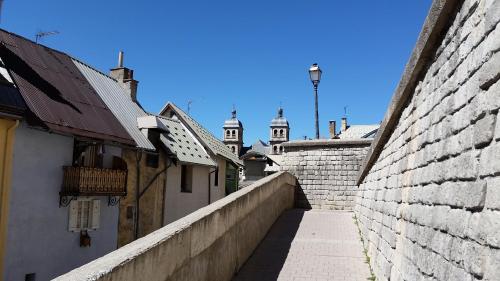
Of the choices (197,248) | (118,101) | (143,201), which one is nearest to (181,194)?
(143,201)

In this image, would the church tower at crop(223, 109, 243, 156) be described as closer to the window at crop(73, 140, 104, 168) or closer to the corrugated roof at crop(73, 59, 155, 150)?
the corrugated roof at crop(73, 59, 155, 150)

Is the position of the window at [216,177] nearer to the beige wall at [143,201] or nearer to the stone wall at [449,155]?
the beige wall at [143,201]

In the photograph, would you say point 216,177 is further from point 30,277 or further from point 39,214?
point 30,277

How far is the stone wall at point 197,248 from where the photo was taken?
140 inches

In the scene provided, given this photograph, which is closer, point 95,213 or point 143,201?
point 95,213

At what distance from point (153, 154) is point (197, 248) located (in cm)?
1581

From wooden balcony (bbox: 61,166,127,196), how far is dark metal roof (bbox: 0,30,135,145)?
4.02ft

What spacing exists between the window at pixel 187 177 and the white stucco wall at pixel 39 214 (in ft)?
30.4

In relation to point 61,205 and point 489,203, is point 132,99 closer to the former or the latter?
point 61,205

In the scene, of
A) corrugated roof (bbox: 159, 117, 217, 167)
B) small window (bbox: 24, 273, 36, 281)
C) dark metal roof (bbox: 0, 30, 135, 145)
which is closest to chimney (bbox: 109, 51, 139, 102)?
corrugated roof (bbox: 159, 117, 217, 167)

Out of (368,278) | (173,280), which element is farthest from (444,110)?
(368,278)

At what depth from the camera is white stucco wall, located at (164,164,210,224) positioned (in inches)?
888

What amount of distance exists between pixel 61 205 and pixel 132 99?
10.0 meters

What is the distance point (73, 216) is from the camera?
50.6 feet
